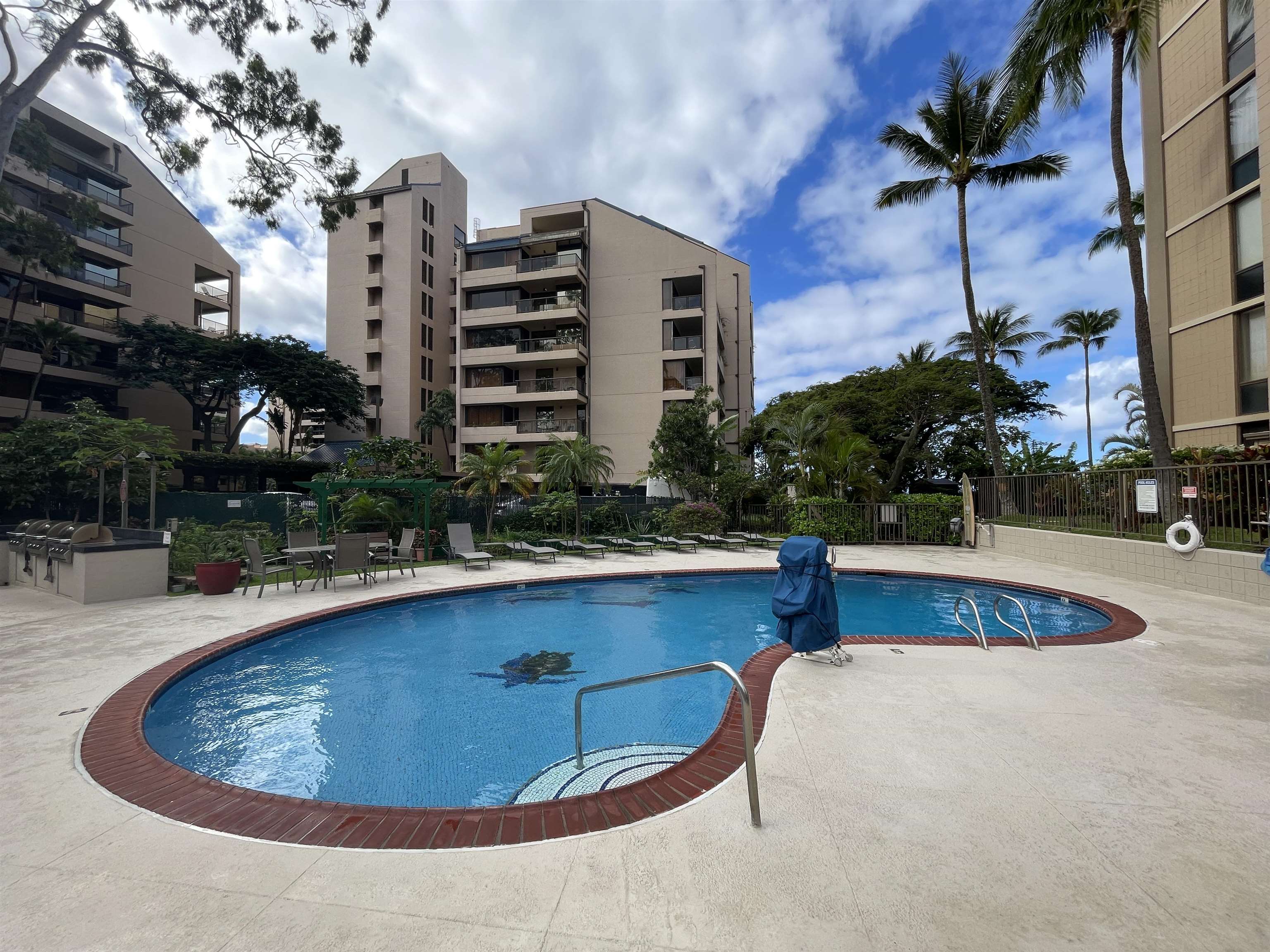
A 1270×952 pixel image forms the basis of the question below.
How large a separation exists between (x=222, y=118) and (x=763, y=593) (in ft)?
48.5

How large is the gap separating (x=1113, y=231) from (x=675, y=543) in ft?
84.9

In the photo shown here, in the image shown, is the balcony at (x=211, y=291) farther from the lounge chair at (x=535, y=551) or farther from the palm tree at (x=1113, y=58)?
the palm tree at (x=1113, y=58)

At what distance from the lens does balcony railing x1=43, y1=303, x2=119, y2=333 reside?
3017 centimetres

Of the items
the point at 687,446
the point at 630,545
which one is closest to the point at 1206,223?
the point at 687,446

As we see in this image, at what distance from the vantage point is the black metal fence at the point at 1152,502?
27.8 feet

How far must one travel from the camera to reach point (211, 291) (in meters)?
39.7

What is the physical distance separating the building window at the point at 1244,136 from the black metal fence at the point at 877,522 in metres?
10.6

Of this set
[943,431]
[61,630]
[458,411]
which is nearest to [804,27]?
[61,630]

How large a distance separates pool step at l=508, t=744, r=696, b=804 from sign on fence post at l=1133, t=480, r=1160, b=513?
1102 centimetres

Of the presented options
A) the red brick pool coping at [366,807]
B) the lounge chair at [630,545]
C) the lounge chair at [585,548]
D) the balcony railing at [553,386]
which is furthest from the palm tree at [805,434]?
the balcony railing at [553,386]

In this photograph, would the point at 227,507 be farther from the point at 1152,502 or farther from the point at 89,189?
the point at 89,189

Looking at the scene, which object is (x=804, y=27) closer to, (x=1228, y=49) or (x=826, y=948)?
(x=1228, y=49)

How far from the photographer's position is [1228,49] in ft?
44.5

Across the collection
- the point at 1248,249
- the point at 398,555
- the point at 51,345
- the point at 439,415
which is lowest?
the point at 398,555
